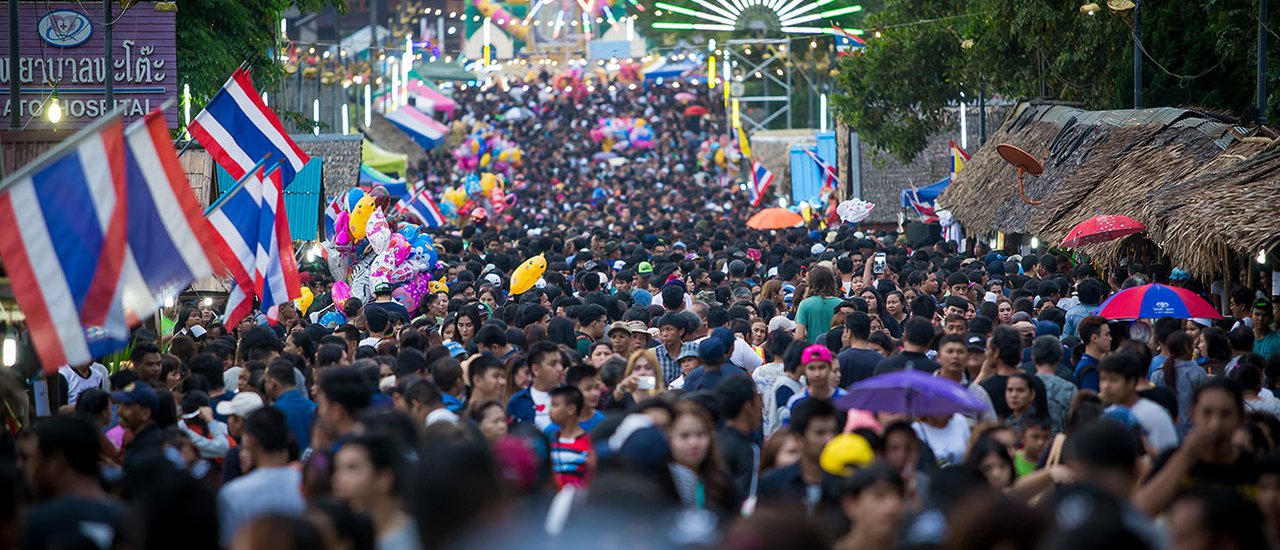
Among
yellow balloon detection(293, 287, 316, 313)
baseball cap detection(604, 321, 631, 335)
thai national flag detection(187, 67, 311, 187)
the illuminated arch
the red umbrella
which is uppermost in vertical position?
the illuminated arch

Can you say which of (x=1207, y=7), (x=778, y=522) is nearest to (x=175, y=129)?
(x=1207, y=7)

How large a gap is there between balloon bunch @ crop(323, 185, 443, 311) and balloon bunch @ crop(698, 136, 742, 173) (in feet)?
120

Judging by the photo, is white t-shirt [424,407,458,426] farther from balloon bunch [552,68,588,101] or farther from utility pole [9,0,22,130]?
balloon bunch [552,68,588,101]

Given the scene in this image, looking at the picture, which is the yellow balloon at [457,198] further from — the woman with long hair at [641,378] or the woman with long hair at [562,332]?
the woman with long hair at [641,378]

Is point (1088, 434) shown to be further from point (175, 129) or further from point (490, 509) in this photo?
point (175, 129)

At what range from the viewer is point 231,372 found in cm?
1230

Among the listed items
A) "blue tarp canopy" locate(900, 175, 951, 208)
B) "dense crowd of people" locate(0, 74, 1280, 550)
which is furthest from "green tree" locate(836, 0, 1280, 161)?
"dense crowd of people" locate(0, 74, 1280, 550)

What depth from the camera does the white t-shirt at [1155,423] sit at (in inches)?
351

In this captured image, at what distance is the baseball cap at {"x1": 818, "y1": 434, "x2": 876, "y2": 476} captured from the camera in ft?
24.1

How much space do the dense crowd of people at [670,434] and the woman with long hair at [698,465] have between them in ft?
0.04

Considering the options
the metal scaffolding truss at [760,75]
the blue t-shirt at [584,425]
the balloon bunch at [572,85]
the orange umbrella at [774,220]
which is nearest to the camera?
the blue t-shirt at [584,425]

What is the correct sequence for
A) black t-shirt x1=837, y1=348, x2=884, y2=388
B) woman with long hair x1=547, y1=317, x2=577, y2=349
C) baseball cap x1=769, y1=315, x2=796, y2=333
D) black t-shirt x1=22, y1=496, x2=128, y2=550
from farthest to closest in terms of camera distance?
1. baseball cap x1=769, y1=315, x2=796, y2=333
2. woman with long hair x1=547, y1=317, x2=577, y2=349
3. black t-shirt x1=837, y1=348, x2=884, y2=388
4. black t-shirt x1=22, y1=496, x2=128, y2=550

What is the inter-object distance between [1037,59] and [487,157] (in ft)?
88.5

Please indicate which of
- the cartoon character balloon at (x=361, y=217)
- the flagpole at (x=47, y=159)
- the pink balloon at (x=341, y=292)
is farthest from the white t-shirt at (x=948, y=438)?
the cartoon character balloon at (x=361, y=217)
